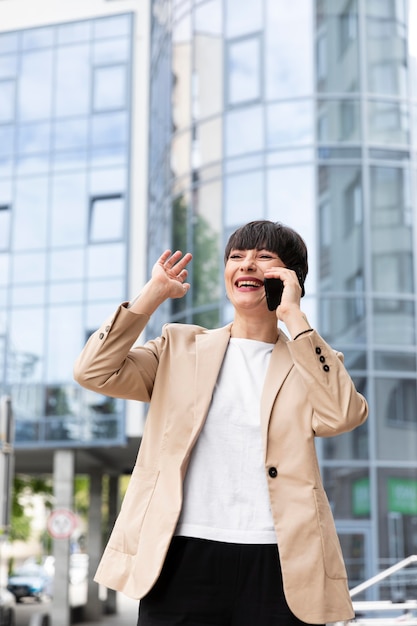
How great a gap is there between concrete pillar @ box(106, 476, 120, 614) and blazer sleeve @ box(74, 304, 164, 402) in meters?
24.6

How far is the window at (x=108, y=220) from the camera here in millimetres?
21609

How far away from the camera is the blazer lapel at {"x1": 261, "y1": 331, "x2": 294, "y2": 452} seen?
7.38 ft

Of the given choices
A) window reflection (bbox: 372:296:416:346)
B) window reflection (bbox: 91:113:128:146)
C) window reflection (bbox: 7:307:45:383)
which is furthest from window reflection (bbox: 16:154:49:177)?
window reflection (bbox: 372:296:416:346)

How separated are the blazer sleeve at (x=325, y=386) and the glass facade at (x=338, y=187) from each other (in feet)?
44.9

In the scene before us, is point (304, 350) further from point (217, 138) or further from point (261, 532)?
point (217, 138)

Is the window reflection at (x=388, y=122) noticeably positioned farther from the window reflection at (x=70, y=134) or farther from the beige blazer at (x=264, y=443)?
the beige blazer at (x=264, y=443)

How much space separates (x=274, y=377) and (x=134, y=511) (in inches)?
17.8

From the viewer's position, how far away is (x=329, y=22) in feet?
55.9

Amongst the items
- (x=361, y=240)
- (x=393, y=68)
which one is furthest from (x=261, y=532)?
(x=393, y=68)

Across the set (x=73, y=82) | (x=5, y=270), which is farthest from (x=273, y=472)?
(x=73, y=82)

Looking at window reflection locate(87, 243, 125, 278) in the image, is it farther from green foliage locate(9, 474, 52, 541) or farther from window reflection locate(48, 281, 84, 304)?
green foliage locate(9, 474, 52, 541)

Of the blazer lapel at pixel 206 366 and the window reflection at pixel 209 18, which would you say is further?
the window reflection at pixel 209 18

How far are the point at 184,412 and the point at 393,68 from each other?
1567 centimetres

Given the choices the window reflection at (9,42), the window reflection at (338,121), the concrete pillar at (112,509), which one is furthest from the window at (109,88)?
the concrete pillar at (112,509)
